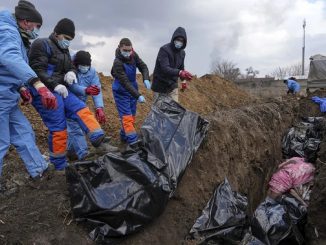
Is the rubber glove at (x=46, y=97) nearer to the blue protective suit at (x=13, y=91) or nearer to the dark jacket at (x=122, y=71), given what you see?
the blue protective suit at (x=13, y=91)

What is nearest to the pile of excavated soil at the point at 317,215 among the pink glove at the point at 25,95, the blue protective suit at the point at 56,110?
the blue protective suit at the point at 56,110

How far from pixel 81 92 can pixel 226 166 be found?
2.13 m

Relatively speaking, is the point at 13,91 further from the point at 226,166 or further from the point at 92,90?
the point at 226,166

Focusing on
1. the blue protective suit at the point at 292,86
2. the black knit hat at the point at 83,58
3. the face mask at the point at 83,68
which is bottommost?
the blue protective suit at the point at 292,86

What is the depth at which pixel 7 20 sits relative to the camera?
3689 millimetres

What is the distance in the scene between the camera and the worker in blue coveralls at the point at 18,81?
354 cm

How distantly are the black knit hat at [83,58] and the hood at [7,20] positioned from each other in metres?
1.30

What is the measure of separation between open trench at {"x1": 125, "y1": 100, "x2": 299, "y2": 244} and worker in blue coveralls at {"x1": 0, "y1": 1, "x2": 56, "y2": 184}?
4.73 feet

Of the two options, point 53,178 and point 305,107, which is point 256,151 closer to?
point 53,178

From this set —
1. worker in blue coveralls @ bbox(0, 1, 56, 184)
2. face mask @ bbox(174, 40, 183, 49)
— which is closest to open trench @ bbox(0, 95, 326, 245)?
worker in blue coveralls @ bbox(0, 1, 56, 184)

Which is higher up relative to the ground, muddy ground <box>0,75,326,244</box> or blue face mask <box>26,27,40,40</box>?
blue face mask <box>26,27,40,40</box>

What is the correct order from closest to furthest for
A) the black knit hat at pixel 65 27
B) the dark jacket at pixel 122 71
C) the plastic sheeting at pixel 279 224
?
1. the plastic sheeting at pixel 279 224
2. the black knit hat at pixel 65 27
3. the dark jacket at pixel 122 71

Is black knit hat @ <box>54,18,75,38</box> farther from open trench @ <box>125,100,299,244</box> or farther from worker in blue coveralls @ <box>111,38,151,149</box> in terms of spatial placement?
open trench @ <box>125,100,299,244</box>

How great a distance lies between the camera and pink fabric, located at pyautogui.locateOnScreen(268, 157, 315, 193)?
470 centimetres
